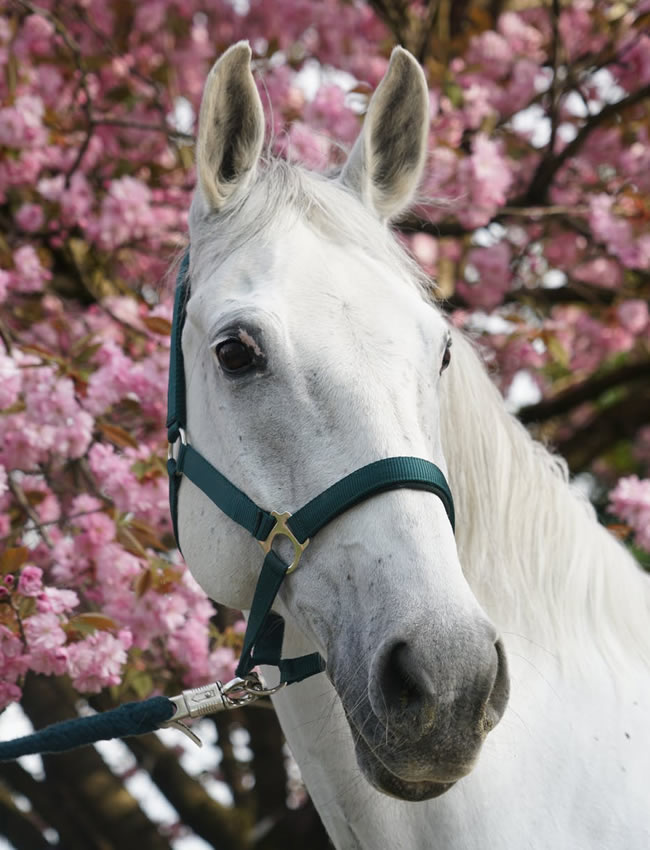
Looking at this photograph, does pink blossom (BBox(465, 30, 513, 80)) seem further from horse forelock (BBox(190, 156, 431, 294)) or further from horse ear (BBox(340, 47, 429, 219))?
horse forelock (BBox(190, 156, 431, 294))

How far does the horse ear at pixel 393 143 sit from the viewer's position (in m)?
2.12

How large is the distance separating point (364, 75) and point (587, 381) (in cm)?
230

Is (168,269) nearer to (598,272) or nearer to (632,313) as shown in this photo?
(632,313)

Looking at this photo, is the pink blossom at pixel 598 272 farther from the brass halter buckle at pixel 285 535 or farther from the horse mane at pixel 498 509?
the brass halter buckle at pixel 285 535

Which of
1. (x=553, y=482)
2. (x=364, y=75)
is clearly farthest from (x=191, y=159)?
(x=553, y=482)

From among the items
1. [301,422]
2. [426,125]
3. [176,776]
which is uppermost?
[426,125]

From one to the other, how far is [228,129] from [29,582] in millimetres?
1353

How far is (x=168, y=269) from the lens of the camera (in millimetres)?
2404

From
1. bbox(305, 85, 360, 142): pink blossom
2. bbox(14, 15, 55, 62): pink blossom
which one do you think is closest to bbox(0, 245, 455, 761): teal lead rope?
bbox(305, 85, 360, 142): pink blossom

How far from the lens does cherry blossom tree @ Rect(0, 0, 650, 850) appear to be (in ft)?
9.48

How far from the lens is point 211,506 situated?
1.83 metres

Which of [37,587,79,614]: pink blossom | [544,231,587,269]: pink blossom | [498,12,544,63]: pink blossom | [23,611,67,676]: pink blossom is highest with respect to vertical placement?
[498,12,544,63]: pink blossom

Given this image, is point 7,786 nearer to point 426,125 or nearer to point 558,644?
point 558,644

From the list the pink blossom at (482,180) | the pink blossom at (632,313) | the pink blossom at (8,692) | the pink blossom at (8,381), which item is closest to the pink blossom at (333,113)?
the pink blossom at (482,180)
